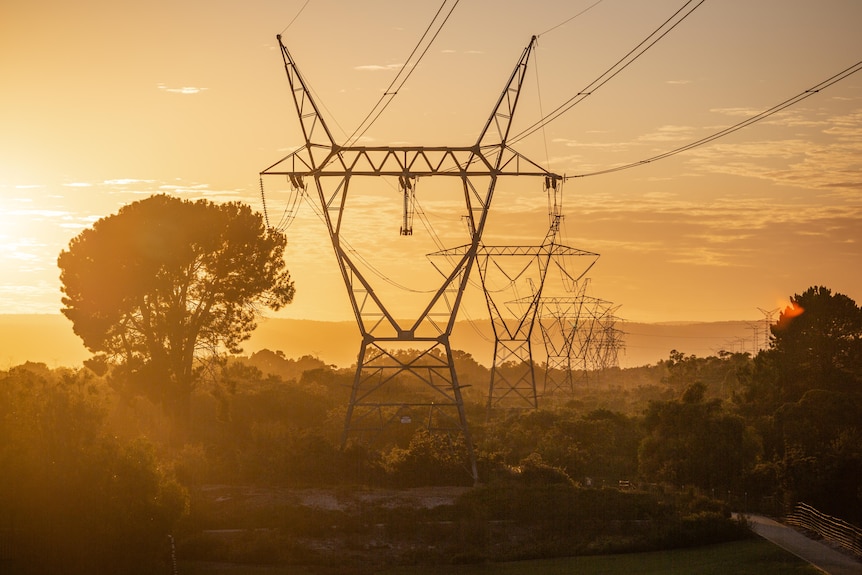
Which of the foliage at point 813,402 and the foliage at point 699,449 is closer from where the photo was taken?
the foliage at point 813,402

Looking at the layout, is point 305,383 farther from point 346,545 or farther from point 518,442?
point 346,545

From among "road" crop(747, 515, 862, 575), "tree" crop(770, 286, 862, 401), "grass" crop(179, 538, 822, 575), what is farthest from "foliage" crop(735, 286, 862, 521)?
"grass" crop(179, 538, 822, 575)

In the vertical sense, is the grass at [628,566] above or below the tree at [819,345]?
below

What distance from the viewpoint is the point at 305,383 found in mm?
135875

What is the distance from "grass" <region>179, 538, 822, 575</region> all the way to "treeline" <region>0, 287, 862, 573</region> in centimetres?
565

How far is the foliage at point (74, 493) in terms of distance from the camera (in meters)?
50.4

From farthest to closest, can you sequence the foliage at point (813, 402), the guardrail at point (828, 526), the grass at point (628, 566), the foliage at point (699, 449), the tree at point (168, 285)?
the tree at point (168, 285), the foliage at point (699, 449), the foliage at point (813, 402), the guardrail at point (828, 526), the grass at point (628, 566)

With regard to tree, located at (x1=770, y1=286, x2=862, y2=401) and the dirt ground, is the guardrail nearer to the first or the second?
the dirt ground

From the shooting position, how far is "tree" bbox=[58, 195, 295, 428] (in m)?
93.1

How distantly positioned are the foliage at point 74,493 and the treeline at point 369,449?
2.6 inches

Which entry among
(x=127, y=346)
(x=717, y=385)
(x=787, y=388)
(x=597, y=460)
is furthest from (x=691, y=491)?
(x=717, y=385)

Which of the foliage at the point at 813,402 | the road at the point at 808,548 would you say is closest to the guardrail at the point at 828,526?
the road at the point at 808,548

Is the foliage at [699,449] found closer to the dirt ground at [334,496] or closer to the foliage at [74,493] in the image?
the dirt ground at [334,496]

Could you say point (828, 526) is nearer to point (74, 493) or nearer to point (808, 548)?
point (808, 548)
